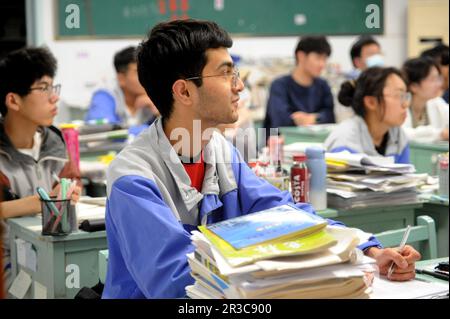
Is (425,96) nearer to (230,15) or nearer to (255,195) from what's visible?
(230,15)

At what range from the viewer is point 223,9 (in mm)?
6004

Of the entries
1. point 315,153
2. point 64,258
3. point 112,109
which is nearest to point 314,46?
point 112,109

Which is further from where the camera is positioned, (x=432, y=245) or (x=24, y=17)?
(x=24, y=17)

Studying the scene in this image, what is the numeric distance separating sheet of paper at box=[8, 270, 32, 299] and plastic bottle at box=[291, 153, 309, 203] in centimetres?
96

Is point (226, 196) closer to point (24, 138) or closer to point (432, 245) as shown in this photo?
point (432, 245)

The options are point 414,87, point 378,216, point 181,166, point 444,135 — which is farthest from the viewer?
point 414,87

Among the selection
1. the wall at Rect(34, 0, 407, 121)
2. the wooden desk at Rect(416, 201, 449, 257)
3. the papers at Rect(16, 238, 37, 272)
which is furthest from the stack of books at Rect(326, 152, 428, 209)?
the wall at Rect(34, 0, 407, 121)

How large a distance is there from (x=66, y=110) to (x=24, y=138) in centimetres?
288

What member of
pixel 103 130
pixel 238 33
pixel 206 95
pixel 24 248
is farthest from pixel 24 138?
pixel 238 33

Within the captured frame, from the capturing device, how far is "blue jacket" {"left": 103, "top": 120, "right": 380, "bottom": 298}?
4.56 ft

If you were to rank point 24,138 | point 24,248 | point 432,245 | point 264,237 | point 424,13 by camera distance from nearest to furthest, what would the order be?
point 264,237, point 432,245, point 24,248, point 24,138, point 424,13

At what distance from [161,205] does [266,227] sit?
0.38 m

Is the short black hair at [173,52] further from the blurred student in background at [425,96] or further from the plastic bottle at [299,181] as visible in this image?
the blurred student in background at [425,96]

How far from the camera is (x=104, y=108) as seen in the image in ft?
15.1
